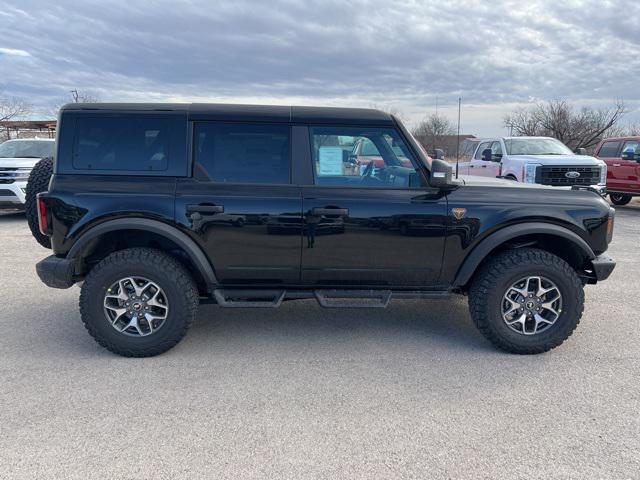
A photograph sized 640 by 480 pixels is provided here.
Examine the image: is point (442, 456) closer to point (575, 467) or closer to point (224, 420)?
point (575, 467)

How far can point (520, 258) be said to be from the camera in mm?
3756

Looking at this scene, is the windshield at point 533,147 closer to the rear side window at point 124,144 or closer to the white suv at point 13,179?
the rear side window at point 124,144

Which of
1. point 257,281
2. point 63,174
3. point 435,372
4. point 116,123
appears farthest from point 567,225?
point 63,174

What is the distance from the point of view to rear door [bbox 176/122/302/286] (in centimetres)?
362

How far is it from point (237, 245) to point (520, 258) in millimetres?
2276

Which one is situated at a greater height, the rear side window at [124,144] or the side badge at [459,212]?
the rear side window at [124,144]

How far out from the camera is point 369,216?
3668 millimetres

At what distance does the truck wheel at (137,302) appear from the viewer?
3.60 meters

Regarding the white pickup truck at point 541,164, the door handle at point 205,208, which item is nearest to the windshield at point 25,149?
the door handle at point 205,208

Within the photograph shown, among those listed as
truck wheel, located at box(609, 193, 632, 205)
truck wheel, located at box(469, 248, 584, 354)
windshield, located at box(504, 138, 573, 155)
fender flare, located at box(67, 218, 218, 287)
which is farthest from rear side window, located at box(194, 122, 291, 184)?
truck wheel, located at box(609, 193, 632, 205)

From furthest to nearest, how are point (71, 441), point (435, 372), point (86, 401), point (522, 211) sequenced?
point (522, 211), point (435, 372), point (86, 401), point (71, 441)

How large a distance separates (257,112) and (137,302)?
1785mm

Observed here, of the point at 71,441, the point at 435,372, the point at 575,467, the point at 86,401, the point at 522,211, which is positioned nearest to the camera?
the point at 575,467

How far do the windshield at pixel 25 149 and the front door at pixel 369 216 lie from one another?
9.64 meters
